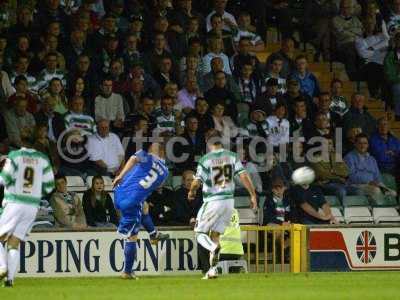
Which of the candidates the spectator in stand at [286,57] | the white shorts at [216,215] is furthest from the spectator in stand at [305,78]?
the white shorts at [216,215]

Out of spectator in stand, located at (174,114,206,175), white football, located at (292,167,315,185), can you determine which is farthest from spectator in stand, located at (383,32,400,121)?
white football, located at (292,167,315,185)

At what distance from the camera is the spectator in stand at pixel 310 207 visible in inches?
849

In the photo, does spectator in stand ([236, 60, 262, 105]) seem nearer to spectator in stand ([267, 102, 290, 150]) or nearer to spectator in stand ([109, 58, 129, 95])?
spectator in stand ([267, 102, 290, 150])

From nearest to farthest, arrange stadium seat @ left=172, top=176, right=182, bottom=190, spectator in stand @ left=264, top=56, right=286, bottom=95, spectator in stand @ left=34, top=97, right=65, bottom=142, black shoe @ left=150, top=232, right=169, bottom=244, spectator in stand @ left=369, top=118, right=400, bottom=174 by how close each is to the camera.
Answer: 1. black shoe @ left=150, top=232, right=169, bottom=244
2. spectator in stand @ left=34, top=97, right=65, bottom=142
3. stadium seat @ left=172, top=176, right=182, bottom=190
4. spectator in stand @ left=369, top=118, right=400, bottom=174
5. spectator in stand @ left=264, top=56, right=286, bottom=95

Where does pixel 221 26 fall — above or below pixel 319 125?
above

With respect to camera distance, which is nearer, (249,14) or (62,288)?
(62,288)

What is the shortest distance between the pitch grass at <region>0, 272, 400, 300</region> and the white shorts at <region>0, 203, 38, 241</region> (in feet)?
2.32

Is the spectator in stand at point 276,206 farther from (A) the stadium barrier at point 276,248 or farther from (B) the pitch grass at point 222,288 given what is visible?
(B) the pitch grass at point 222,288

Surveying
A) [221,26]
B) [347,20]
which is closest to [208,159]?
[221,26]

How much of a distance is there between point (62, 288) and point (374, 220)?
7.53 meters

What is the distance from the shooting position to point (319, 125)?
23812 millimetres

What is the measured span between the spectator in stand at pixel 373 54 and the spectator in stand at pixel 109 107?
5818 millimetres

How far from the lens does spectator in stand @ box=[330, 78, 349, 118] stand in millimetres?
24641

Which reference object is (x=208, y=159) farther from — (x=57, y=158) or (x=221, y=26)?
(x=221, y=26)
